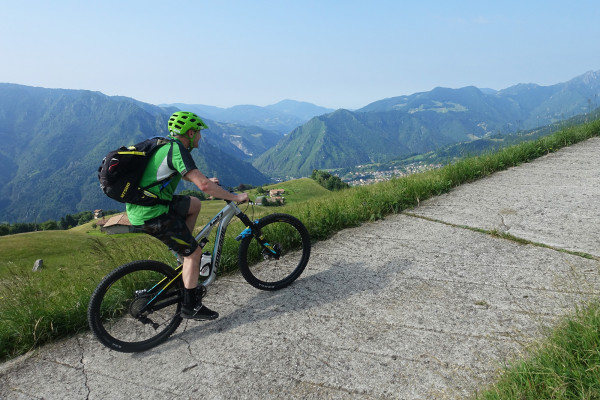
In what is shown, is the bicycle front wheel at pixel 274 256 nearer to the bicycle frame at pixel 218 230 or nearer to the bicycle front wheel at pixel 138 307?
the bicycle frame at pixel 218 230

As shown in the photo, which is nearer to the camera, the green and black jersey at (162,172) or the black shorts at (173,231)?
the green and black jersey at (162,172)

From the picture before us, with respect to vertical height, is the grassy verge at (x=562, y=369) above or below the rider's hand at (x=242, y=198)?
below

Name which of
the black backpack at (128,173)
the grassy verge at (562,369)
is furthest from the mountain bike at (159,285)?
the grassy verge at (562,369)

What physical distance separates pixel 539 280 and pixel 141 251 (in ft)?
18.9

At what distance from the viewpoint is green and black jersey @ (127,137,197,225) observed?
372cm

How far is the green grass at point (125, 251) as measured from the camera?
4.09 metres

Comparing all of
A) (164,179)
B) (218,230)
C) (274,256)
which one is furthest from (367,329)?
(164,179)

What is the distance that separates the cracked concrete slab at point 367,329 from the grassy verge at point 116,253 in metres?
0.34

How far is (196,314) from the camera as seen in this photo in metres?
4.09

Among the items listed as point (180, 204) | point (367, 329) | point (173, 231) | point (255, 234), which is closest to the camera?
point (367, 329)

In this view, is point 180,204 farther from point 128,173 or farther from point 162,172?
point 128,173

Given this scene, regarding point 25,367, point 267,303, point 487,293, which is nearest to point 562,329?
point 487,293

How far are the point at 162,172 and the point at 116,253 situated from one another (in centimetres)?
270

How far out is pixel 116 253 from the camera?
18.7 ft
